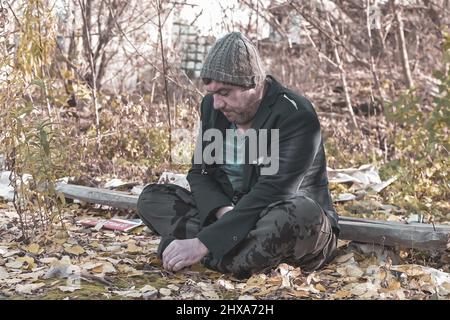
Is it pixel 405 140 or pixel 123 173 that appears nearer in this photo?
pixel 123 173

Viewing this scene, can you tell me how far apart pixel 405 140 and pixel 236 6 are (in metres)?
2.07

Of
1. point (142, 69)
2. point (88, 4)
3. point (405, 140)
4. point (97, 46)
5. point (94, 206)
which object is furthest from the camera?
point (142, 69)

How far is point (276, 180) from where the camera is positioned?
335 centimetres

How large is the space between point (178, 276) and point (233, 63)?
3.18 ft

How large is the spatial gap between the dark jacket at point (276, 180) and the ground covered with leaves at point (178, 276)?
0.71 ft

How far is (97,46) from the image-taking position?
745cm

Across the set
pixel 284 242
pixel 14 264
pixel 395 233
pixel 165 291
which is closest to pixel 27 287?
pixel 14 264

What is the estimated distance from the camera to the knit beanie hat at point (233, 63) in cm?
336

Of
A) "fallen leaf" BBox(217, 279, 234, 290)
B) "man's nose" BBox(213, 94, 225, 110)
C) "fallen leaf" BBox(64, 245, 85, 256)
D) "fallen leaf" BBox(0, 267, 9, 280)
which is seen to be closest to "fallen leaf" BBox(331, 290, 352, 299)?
"fallen leaf" BBox(217, 279, 234, 290)

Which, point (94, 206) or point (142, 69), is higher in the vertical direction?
point (142, 69)

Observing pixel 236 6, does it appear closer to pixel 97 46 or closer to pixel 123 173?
pixel 97 46

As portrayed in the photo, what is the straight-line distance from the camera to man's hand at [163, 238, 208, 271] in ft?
11.0
